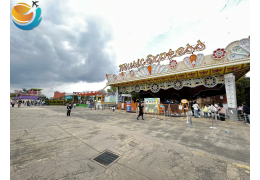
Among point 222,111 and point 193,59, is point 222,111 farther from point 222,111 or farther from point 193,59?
point 193,59

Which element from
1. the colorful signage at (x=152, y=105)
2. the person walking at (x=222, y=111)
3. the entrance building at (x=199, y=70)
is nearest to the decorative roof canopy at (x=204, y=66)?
the entrance building at (x=199, y=70)

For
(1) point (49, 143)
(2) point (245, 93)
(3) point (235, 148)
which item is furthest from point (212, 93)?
(1) point (49, 143)

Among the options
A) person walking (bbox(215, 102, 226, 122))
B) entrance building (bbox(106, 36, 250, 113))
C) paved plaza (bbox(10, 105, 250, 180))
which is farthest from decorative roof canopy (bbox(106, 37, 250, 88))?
paved plaza (bbox(10, 105, 250, 180))

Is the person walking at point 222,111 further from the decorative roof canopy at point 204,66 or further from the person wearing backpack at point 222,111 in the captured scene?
the decorative roof canopy at point 204,66

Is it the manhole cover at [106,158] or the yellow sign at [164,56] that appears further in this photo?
the yellow sign at [164,56]

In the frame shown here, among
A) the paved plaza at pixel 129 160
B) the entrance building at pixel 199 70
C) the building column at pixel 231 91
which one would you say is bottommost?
the paved plaza at pixel 129 160

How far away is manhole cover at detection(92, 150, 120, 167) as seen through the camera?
2.87 m

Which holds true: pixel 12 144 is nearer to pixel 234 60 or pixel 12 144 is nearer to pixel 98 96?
pixel 234 60

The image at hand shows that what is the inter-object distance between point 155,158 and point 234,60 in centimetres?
1304

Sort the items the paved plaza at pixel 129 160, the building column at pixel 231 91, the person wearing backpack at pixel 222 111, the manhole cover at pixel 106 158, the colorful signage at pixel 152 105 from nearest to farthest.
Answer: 1. the paved plaza at pixel 129 160
2. the manhole cover at pixel 106 158
3. the person wearing backpack at pixel 222 111
4. the building column at pixel 231 91
5. the colorful signage at pixel 152 105

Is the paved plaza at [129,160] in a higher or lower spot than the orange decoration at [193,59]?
lower

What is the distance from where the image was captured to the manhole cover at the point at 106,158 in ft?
9.43

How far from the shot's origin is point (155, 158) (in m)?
3.18

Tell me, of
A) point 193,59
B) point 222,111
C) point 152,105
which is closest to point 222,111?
point 222,111
